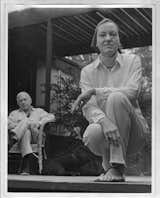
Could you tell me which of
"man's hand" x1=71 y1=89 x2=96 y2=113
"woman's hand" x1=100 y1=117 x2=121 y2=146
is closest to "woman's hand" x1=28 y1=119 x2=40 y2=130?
"man's hand" x1=71 y1=89 x2=96 y2=113

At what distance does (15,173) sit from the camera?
245cm

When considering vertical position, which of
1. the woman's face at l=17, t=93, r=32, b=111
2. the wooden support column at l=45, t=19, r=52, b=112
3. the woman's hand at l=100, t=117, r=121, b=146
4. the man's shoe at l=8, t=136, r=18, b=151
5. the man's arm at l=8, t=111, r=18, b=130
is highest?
the wooden support column at l=45, t=19, r=52, b=112

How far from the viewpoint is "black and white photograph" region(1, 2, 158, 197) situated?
2.42 metres

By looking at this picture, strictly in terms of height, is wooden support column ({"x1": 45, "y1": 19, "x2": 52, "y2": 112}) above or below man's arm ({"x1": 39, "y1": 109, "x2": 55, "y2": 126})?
above

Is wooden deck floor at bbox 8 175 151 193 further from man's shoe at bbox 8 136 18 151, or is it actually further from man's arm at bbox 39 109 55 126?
man's arm at bbox 39 109 55 126

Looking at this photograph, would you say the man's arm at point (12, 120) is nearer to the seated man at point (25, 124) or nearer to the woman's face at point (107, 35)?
the seated man at point (25, 124)

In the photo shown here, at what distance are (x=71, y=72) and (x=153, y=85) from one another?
50 cm

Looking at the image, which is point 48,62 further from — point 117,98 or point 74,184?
Result: point 74,184

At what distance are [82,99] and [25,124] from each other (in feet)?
1.25

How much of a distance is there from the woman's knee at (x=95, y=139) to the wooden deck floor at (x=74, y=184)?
17cm

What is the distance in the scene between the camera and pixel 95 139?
7.96 feet

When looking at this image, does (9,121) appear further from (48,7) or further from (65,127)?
(48,7)

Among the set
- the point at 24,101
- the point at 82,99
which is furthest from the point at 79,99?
the point at 24,101

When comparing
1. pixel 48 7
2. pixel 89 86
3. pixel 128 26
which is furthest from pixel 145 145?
pixel 48 7
